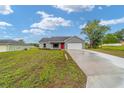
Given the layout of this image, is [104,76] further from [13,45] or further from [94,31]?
[13,45]

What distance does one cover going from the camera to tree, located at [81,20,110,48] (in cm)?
607

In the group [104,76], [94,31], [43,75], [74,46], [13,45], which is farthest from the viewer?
[13,45]

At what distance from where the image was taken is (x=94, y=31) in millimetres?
6539

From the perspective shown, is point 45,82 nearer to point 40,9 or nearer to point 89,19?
point 40,9

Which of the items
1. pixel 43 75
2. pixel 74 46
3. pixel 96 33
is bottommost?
pixel 43 75

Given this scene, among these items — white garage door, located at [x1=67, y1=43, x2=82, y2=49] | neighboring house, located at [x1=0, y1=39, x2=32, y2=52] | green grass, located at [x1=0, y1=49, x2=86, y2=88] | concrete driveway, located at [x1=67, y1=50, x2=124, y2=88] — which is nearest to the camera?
concrete driveway, located at [x1=67, y1=50, x2=124, y2=88]

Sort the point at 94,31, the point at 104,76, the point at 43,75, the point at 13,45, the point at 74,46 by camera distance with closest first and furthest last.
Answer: the point at 104,76
the point at 43,75
the point at 94,31
the point at 74,46
the point at 13,45

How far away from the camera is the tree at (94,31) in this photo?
6.07m

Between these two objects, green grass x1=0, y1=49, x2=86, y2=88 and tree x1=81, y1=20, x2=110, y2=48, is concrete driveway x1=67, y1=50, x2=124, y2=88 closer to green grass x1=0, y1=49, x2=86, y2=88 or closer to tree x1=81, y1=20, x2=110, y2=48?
green grass x1=0, y1=49, x2=86, y2=88

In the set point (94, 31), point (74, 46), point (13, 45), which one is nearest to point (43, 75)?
point (94, 31)

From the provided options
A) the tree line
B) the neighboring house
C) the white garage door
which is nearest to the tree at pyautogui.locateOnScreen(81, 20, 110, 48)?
the tree line

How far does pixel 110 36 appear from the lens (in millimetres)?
6902

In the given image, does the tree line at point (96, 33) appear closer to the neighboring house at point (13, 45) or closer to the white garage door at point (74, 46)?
the white garage door at point (74, 46)

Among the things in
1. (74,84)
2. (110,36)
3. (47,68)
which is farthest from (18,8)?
(110,36)
